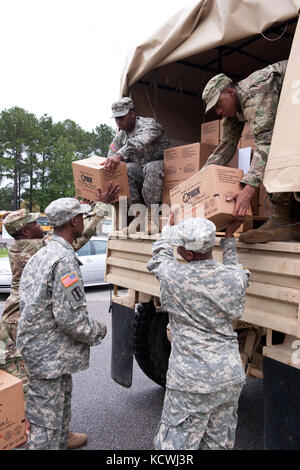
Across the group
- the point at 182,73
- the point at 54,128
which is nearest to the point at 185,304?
the point at 182,73

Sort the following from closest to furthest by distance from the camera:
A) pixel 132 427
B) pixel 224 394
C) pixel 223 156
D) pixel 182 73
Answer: pixel 224 394 → pixel 223 156 → pixel 132 427 → pixel 182 73

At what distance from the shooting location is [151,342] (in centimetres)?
376

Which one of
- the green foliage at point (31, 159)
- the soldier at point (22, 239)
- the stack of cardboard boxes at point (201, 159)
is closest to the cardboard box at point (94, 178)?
the soldier at point (22, 239)

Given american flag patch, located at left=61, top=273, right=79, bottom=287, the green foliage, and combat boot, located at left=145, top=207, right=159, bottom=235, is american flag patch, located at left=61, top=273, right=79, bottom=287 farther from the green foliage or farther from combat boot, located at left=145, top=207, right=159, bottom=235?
the green foliage

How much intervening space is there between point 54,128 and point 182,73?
3699cm

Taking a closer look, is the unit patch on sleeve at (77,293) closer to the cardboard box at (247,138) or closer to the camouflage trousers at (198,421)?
the camouflage trousers at (198,421)

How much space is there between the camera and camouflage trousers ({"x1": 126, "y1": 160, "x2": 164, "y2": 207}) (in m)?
3.54

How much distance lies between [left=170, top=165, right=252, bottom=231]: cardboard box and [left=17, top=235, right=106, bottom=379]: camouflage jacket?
86 cm

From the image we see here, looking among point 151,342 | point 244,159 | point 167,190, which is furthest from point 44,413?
point 244,159

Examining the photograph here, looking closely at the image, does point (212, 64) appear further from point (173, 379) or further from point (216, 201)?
point (173, 379)

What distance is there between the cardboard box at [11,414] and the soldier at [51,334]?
1.54 ft

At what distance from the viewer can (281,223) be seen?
2461 mm

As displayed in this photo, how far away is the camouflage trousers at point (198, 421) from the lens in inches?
80.7

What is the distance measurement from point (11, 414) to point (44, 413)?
597 millimetres
